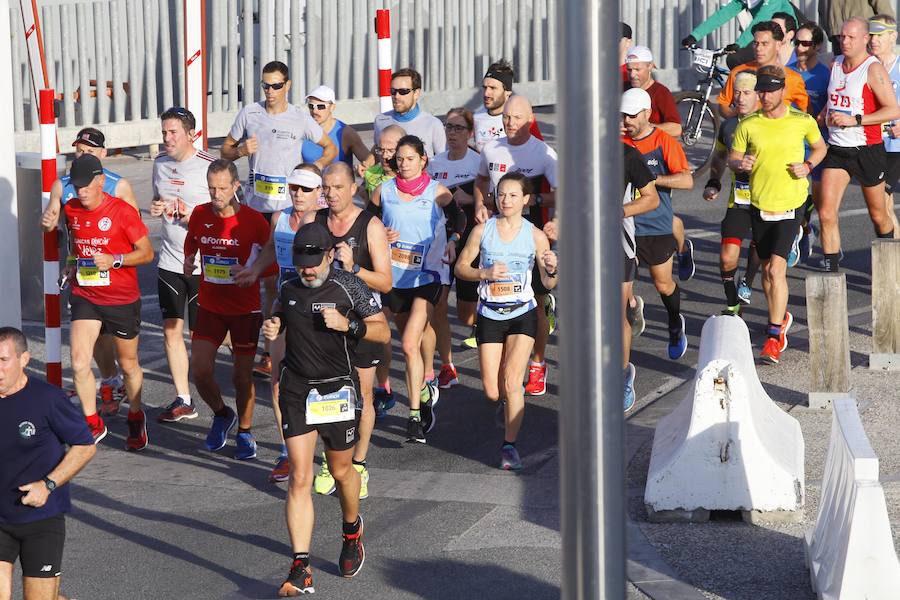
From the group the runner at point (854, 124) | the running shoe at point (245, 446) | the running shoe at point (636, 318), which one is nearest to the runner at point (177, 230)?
the running shoe at point (245, 446)

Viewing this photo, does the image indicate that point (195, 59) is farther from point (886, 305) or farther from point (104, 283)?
point (886, 305)

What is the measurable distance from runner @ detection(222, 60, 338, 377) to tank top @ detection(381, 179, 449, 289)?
68.3 inches

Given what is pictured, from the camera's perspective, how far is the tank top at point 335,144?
11.7 metres

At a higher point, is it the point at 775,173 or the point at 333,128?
the point at 333,128

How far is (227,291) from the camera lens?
971cm

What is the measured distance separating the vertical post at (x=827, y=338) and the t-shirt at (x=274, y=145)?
3.90 metres

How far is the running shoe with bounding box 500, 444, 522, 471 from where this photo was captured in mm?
9242

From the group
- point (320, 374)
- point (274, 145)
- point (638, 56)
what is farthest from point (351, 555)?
point (638, 56)

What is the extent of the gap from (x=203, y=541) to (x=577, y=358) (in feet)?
15.4

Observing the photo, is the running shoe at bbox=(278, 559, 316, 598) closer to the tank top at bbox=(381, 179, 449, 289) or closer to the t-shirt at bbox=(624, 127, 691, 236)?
the tank top at bbox=(381, 179, 449, 289)

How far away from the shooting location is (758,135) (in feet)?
36.3

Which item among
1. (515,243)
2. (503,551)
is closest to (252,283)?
(515,243)

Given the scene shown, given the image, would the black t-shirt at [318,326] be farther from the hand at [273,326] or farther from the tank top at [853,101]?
the tank top at [853,101]

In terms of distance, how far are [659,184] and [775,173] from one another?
2.86 feet
